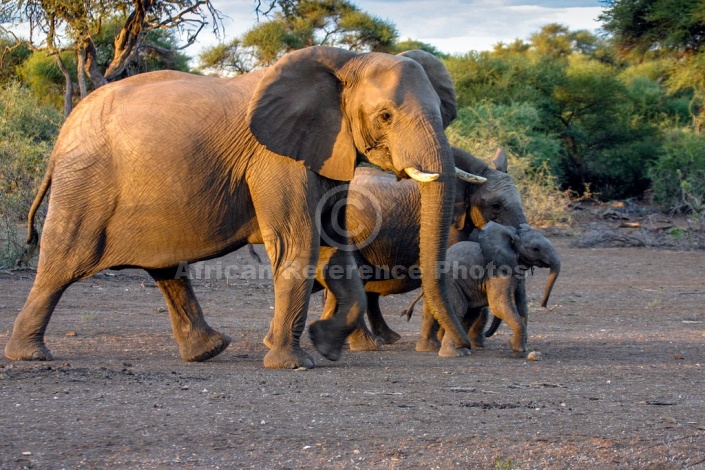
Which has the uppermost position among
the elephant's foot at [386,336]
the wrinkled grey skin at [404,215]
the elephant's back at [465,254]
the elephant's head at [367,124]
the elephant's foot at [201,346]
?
the elephant's head at [367,124]

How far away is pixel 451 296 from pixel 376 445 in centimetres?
335

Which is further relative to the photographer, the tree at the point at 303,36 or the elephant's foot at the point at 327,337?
the tree at the point at 303,36

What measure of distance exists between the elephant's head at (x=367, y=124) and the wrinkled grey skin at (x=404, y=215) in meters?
1.51

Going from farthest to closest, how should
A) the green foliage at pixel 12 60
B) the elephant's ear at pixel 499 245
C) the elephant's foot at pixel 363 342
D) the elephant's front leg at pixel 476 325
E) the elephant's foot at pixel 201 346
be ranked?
the green foliage at pixel 12 60 → the elephant's front leg at pixel 476 325 → the elephant's foot at pixel 363 342 → the elephant's ear at pixel 499 245 → the elephant's foot at pixel 201 346

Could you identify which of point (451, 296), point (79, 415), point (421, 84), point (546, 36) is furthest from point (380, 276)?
point (546, 36)

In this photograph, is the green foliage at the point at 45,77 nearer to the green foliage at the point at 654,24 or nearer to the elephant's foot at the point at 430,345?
the green foliage at the point at 654,24

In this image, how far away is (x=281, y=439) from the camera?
180 inches

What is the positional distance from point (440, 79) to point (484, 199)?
1294 millimetres

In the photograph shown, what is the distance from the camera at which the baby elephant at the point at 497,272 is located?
7.69m

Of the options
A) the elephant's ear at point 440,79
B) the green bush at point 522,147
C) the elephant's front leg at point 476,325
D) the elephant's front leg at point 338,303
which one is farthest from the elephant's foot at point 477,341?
the green bush at point 522,147

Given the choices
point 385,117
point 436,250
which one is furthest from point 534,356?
point 385,117

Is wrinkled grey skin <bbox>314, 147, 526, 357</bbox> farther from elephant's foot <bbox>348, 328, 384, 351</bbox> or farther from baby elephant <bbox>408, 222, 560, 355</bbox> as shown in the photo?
baby elephant <bbox>408, 222, 560, 355</bbox>

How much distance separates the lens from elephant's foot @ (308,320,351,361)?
6.92 meters

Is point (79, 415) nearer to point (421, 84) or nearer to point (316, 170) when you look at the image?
point (316, 170)
